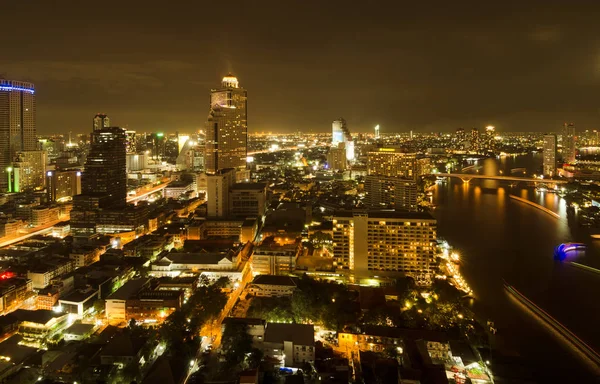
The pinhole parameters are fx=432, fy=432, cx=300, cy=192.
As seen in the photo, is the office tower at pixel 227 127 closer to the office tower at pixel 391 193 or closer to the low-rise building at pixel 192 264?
the office tower at pixel 391 193

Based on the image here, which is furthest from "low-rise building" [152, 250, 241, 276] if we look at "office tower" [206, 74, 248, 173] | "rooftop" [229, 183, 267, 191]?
"office tower" [206, 74, 248, 173]

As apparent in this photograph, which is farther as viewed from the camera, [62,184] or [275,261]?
[62,184]

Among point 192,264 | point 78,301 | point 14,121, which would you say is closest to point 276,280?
point 192,264

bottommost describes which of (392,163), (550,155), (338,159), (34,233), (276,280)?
(276,280)

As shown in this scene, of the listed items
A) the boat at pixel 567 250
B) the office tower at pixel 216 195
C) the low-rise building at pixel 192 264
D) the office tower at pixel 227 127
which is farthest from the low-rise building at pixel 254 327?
the office tower at pixel 227 127

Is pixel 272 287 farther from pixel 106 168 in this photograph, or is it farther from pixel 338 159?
pixel 338 159

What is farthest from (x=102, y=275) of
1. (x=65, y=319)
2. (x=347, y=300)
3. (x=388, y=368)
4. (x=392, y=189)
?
(x=392, y=189)

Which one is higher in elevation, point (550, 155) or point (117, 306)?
point (550, 155)
